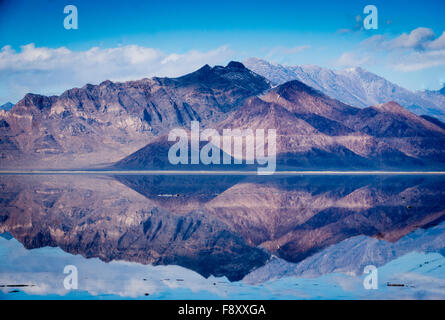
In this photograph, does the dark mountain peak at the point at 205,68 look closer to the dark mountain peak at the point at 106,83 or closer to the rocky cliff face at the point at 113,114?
the rocky cliff face at the point at 113,114

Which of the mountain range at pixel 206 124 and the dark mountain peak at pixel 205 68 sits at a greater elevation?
the dark mountain peak at pixel 205 68

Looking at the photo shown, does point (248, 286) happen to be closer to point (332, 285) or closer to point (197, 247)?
point (332, 285)

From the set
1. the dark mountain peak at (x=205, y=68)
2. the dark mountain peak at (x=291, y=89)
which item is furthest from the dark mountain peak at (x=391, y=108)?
the dark mountain peak at (x=205, y=68)

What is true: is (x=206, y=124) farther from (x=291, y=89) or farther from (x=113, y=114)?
(x=113, y=114)

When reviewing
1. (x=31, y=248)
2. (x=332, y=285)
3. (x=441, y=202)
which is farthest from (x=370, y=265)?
(x=441, y=202)

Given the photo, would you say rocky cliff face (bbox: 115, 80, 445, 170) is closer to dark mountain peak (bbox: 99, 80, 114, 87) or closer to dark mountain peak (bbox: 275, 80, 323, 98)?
dark mountain peak (bbox: 275, 80, 323, 98)

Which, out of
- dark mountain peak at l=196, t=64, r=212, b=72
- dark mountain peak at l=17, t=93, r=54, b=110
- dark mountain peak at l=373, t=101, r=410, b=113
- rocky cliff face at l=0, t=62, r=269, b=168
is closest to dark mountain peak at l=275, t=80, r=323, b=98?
rocky cliff face at l=0, t=62, r=269, b=168
